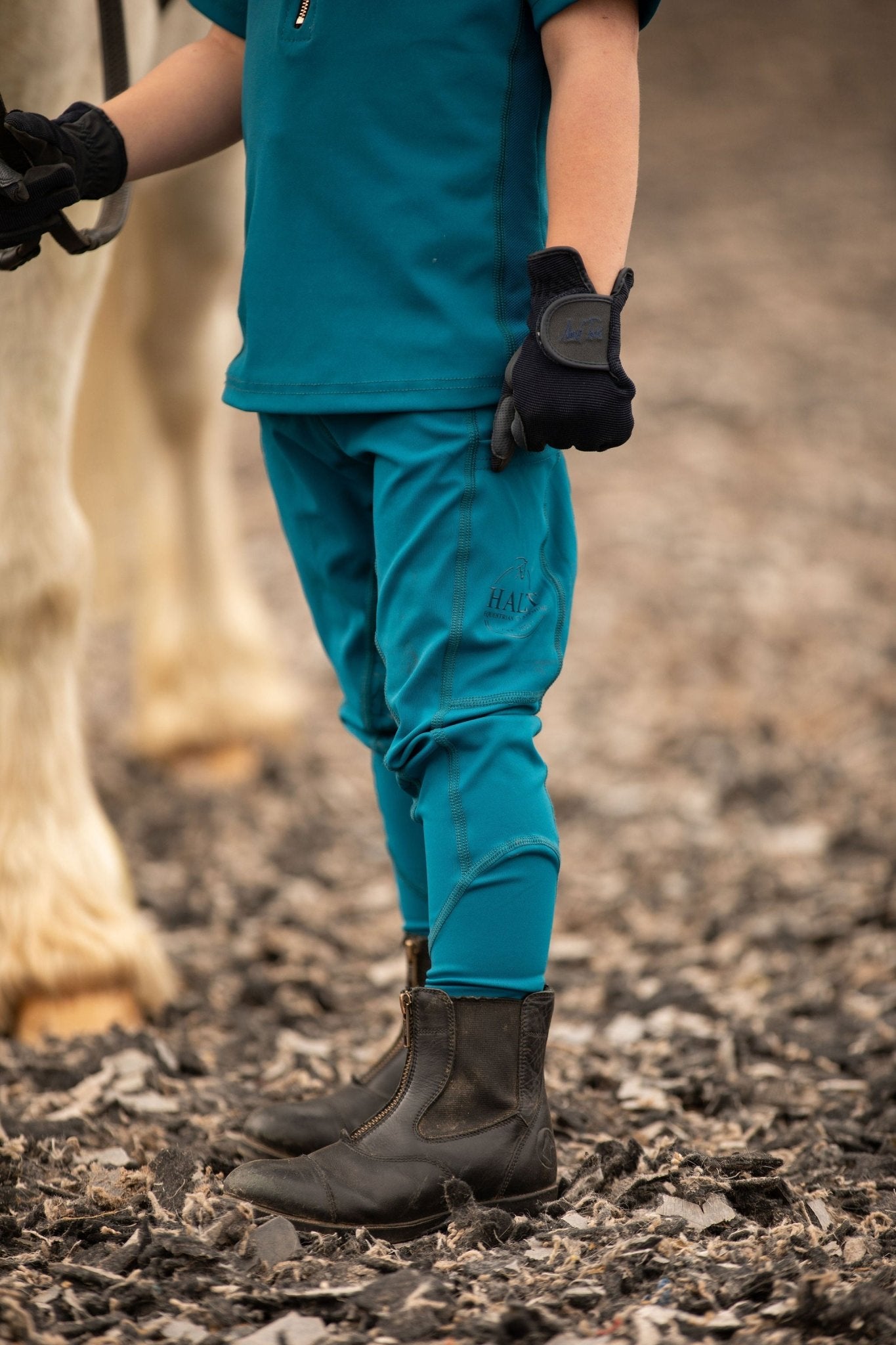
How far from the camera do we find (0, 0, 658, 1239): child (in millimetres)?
1333

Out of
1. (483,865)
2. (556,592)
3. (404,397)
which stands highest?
(404,397)

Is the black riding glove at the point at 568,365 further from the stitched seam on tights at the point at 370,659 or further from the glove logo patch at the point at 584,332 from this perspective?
the stitched seam on tights at the point at 370,659

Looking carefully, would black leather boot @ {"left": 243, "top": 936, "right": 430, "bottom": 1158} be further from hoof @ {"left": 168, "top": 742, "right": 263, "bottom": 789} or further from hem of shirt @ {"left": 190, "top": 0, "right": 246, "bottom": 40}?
hoof @ {"left": 168, "top": 742, "right": 263, "bottom": 789}

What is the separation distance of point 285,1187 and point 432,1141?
15 cm

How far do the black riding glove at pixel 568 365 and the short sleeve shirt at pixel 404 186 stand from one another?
0.09m

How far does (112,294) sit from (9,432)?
54.1 inches

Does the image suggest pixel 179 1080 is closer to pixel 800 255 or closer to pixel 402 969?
pixel 402 969

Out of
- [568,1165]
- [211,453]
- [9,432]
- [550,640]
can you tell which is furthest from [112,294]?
[568,1165]

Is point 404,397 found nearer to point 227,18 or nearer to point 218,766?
point 227,18

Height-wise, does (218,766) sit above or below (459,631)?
below

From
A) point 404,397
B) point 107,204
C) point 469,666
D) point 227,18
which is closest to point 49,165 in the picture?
point 107,204

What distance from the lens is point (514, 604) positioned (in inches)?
54.4

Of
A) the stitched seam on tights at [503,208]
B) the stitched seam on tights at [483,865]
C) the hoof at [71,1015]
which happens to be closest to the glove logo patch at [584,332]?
the stitched seam on tights at [503,208]

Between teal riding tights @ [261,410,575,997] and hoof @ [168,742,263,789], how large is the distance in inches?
79.8
